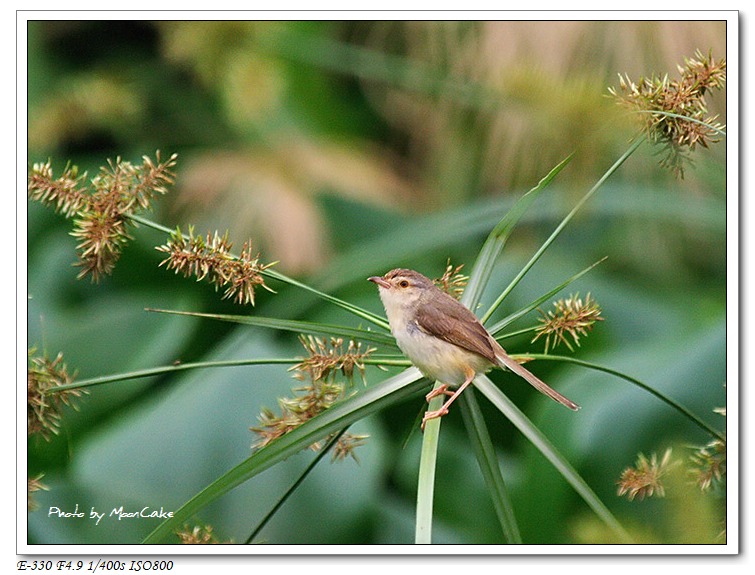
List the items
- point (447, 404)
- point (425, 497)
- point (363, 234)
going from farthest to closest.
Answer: point (363, 234) → point (447, 404) → point (425, 497)

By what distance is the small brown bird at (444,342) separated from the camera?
1.54m

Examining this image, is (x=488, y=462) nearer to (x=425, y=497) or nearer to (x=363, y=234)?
(x=425, y=497)

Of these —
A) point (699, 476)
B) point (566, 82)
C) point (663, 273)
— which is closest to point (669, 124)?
point (699, 476)

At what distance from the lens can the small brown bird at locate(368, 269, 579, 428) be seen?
5.06 feet


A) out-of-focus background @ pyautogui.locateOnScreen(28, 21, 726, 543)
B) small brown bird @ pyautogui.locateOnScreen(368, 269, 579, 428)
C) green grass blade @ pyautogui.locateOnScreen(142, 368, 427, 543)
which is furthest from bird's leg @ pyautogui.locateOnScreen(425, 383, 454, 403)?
out-of-focus background @ pyautogui.locateOnScreen(28, 21, 726, 543)

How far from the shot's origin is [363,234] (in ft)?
8.98

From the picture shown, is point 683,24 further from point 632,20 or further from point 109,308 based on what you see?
point 109,308

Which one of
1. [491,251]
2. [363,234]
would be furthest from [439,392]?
[363,234]

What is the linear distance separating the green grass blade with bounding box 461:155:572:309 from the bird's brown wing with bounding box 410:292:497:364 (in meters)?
0.02

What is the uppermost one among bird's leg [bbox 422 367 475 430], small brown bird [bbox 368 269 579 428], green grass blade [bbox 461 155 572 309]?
green grass blade [bbox 461 155 572 309]

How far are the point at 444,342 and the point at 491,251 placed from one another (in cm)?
18

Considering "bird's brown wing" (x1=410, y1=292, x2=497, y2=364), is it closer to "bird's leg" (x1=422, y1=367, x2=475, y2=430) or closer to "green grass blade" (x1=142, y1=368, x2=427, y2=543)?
"bird's leg" (x1=422, y1=367, x2=475, y2=430)

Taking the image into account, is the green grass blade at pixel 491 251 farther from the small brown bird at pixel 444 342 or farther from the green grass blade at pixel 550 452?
the green grass blade at pixel 550 452

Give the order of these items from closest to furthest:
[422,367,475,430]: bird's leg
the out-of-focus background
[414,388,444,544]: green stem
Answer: [414,388,444,544]: green stem < [422,367,475,430]: bird's leg < the out-of-focus background
